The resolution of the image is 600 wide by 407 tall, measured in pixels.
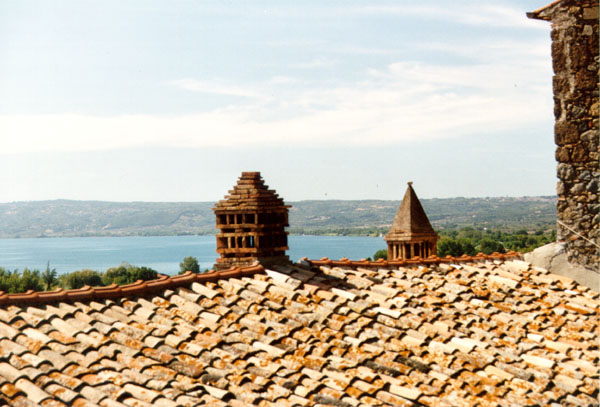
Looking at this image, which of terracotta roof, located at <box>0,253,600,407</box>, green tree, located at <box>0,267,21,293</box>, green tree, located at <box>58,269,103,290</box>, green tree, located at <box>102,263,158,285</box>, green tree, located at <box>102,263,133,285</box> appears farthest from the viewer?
green tree, located at <box>102,263,133,285</box>

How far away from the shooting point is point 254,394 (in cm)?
573

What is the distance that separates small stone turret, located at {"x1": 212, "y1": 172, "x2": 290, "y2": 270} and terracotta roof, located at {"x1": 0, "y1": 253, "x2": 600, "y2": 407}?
0.39 m

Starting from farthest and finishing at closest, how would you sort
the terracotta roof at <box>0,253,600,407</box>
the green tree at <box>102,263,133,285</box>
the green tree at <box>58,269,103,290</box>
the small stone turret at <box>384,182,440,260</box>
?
the green tree at <box>102,263,133,285</box>
the green tree at <box>58,269,103,290</box>
the small stone turret at <box>384,182,440,260</box>
the terracotta roof at <box>0,253,600,407</box>

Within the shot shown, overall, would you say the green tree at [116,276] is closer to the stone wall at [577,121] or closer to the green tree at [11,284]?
the green tree at [11,284]

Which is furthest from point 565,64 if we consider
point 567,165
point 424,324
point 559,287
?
point 424,324

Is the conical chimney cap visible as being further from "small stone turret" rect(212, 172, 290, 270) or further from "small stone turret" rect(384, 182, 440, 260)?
"small stone turret" rect(212, 172, 290, 270)

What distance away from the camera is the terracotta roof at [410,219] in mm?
21328

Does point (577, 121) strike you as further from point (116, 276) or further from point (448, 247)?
point (116, 276)

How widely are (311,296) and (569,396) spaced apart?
9.42 feet

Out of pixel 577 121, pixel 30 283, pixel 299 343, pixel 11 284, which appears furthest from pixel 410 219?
pixel 30 283

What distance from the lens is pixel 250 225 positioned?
8883mm

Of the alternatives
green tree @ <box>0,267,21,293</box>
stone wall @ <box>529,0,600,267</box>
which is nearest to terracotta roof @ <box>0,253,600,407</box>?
stone wall @ <box>529,0,600,267</box>

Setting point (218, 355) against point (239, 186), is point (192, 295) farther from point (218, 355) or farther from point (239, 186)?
point (239, 186)

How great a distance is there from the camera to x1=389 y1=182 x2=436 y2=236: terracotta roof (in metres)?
21.3
